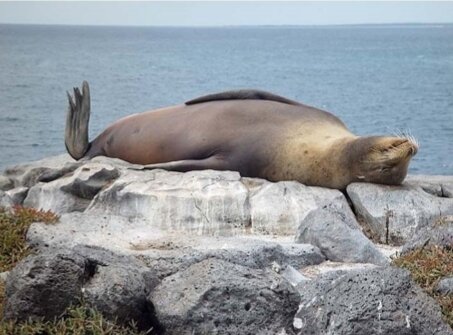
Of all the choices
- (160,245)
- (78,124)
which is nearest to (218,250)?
(160,245)

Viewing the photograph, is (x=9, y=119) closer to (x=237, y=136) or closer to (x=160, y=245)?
(x=237, y=136)

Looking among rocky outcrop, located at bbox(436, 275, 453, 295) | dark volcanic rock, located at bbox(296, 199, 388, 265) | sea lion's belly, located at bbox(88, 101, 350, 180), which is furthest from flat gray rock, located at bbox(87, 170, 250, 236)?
rocky outcrop, located at bbox(436, 275, 453, 295)

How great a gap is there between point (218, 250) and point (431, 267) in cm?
125

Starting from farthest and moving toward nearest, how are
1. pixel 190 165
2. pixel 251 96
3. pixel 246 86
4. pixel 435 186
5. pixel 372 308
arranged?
pixel 246 86, pixel 251 96, pixel 435 186, pixel 190 165, pixel 372 308

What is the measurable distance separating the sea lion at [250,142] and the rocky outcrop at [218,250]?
0.24m

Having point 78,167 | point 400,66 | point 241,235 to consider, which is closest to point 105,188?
point 78,167

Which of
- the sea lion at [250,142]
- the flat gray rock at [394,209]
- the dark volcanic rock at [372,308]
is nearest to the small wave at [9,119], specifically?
the sea lion at [250,142]

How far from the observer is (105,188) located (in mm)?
9016

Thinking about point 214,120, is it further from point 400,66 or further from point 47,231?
point 400,66

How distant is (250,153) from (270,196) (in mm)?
1120

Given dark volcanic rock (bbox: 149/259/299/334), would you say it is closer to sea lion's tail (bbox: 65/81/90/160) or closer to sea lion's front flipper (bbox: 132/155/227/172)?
sea lion's front flipper (bbox: 132/155/227/172)

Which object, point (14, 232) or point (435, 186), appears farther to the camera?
point (435, 186)

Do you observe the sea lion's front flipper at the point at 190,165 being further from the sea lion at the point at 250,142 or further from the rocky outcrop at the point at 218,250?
the rocky outcrop at the point at 218,250

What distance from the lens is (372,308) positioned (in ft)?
17.2
